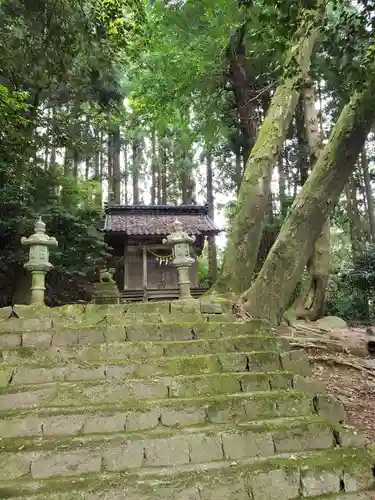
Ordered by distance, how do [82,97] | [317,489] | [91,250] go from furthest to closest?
[82,97], [91,250], [317,489]

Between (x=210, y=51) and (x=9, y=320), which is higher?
(x=210, y=51)

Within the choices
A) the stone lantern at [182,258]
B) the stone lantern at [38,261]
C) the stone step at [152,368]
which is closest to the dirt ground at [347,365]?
the stone step at [152,368]

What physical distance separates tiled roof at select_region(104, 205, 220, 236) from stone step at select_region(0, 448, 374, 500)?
11.7m

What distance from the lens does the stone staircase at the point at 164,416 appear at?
258 cm

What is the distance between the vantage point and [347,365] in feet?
17.4

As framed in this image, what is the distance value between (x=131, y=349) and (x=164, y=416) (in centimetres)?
95

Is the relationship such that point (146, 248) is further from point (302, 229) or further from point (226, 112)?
point (302, 229)

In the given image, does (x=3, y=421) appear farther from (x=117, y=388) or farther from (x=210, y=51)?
(x=210, y=51)

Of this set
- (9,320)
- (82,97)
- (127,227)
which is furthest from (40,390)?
(127,227)

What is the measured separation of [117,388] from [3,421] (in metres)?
0.90

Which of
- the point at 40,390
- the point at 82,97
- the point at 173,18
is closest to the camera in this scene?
the point at 40,390

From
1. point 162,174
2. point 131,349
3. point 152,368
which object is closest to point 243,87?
point 131,349

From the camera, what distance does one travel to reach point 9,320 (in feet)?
13.8

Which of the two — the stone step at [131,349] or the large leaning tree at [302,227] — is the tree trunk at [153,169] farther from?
the stone step at [131,349]
